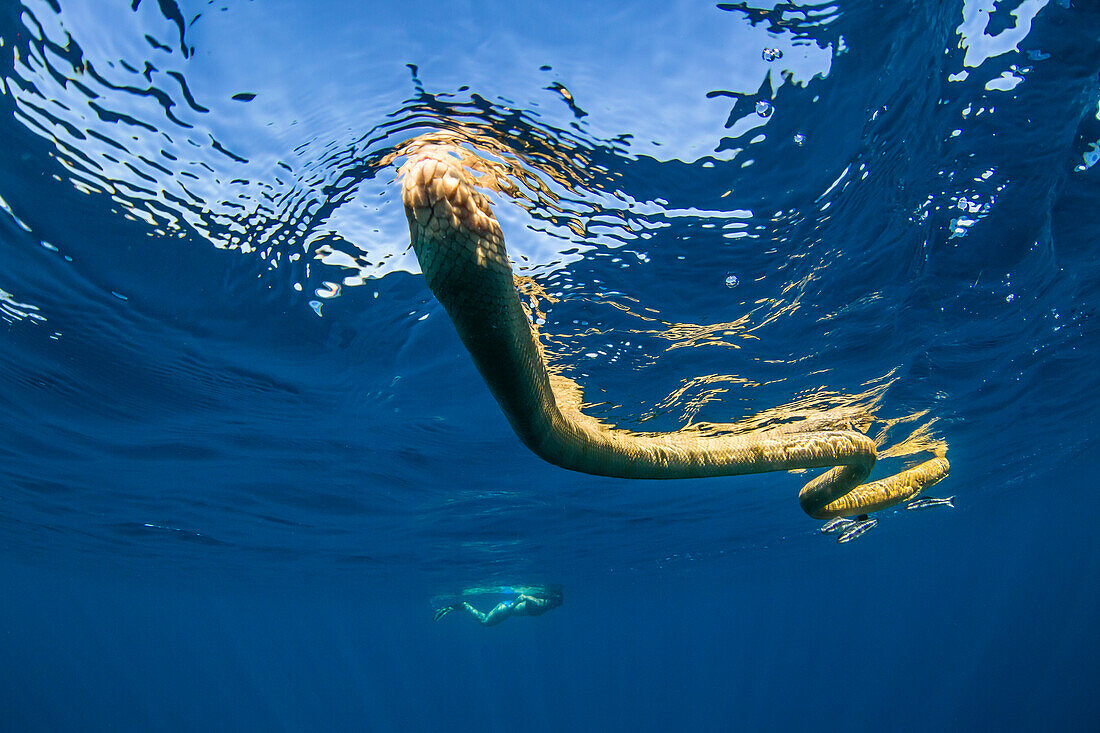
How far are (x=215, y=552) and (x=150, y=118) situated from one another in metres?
26.5

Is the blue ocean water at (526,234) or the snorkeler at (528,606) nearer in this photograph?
the blue ocean water at (526,234)

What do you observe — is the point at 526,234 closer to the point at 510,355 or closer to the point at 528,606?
the point at 510,355

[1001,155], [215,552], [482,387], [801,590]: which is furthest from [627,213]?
[801,590]

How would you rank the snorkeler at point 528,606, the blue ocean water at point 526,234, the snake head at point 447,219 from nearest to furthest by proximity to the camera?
the snake head at point 447,219 < the blue ocean water at point 526,234 < the snorkeler at point 528,606

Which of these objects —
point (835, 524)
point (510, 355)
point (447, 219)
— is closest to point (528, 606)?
point (835, 524)

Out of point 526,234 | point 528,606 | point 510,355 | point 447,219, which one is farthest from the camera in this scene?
point 528,606

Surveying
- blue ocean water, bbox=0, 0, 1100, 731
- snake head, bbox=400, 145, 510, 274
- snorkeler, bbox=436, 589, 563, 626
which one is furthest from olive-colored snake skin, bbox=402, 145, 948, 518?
snorkeler, bbox=436, 589, 563, 626

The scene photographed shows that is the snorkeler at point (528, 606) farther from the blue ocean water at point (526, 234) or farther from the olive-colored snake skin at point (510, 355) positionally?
the olive-colored snake skin at point (510, 355)

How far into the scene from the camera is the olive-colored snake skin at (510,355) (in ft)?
4.99

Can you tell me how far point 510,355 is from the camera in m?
1.79

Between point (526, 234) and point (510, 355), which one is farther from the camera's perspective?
point (526, 234)

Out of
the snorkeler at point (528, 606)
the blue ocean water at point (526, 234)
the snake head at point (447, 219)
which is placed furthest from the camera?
the snorkeler at point (528, 606)

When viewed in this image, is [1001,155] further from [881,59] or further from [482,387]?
[482,387]

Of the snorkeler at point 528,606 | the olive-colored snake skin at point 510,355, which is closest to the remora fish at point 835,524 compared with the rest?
the olive-colored snake skin at point 510,355
